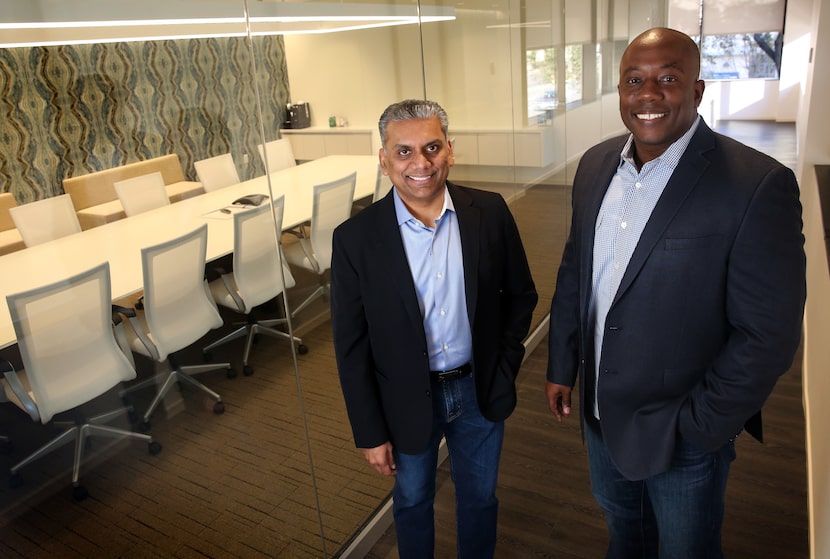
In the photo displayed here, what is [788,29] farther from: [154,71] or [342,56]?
[154,71]

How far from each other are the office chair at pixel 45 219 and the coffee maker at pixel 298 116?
813 mm

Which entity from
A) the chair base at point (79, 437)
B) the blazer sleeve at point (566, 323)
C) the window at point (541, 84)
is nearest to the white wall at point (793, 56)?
the window at point (541, 84)

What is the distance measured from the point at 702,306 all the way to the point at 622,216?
0.95 ft

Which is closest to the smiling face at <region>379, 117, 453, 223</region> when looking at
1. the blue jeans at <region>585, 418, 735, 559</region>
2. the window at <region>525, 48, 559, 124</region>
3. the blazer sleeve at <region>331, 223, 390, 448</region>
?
the blazer sleeve at <region>331, 223, 390, 448</region>

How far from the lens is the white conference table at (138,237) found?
120cm

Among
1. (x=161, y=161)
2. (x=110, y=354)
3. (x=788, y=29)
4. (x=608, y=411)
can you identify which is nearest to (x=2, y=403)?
(x=110, y=354)

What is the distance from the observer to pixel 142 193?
147cm

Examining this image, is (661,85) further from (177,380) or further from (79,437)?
(79,437)

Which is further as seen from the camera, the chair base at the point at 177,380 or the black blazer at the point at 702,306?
the chair base at the point at 177,380

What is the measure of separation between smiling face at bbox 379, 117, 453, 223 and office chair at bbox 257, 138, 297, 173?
41 cm

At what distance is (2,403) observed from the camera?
1.19m

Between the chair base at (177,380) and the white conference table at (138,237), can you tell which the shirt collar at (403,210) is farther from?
the chair base at (177,380)

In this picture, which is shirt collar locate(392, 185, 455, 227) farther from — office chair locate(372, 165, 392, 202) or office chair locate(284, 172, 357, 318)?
office chair locate(372, 165, 392, 202)

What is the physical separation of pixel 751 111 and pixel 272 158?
14.0 metres
